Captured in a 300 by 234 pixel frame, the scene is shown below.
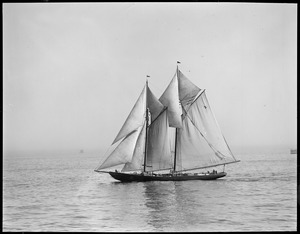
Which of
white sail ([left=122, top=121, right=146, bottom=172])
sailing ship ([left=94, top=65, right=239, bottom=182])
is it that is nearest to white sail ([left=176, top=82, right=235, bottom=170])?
sailing ship ([left=94, top=65, right=239, bottom=182])

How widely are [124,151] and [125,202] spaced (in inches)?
117

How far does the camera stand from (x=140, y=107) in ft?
32.7

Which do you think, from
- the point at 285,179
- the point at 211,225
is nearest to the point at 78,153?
the point at 211,225

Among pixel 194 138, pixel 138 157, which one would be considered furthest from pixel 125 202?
pixel 194 138

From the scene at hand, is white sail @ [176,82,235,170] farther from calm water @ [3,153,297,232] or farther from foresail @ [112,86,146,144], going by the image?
calm water @ [3,153,297,232]

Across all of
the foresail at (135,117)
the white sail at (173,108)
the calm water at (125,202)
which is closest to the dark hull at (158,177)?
the white sail at (173,108)

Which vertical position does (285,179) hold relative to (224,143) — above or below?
below

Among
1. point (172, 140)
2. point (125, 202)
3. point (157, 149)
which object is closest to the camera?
point (125, 202)

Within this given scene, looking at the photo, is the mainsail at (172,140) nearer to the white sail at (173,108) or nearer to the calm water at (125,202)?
the white sail at (173,108)

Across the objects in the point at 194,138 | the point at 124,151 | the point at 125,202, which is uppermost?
the point at 194,138

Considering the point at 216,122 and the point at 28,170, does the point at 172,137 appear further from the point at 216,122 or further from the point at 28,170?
the point at 28,170

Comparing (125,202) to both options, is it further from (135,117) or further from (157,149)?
(157,149)

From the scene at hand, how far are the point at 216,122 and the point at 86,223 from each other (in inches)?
117

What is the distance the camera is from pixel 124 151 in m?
11.9
